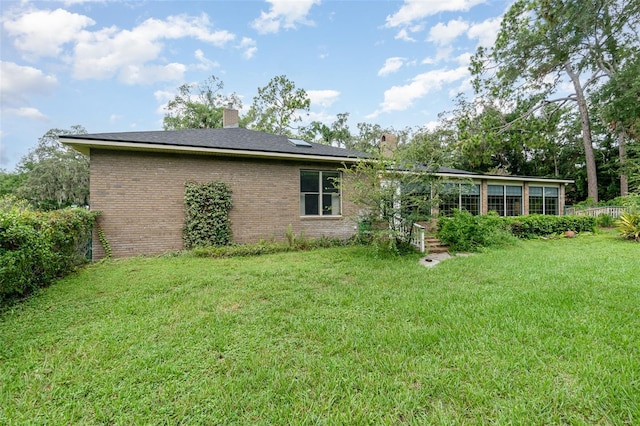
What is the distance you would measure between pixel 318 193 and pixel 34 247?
726 centimetres

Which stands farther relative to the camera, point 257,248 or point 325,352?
point 257,248

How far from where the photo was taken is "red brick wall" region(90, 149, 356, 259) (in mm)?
7715

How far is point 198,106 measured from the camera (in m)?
25.2

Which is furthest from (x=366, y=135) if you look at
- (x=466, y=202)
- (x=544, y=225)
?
(x=544, y=225)

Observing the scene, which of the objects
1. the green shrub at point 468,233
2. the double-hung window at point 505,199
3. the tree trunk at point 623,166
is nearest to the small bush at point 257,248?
the green shrub at point 468,233

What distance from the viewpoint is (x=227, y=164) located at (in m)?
8.85

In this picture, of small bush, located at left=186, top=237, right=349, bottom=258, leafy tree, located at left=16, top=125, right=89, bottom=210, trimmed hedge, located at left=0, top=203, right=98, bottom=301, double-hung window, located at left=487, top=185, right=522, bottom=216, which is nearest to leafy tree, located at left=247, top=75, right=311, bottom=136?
leafy tree, located at left=16, top=125, right=89, bottom=210

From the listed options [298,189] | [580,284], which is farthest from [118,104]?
[580,284]

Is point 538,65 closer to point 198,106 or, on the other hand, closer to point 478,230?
point 478,230

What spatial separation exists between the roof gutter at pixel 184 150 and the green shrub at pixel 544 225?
759 cm

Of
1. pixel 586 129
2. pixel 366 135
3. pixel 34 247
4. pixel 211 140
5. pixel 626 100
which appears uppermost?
pixel 366 135

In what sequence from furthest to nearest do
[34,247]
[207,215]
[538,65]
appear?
[538,65]
[207,215]
[34,247]

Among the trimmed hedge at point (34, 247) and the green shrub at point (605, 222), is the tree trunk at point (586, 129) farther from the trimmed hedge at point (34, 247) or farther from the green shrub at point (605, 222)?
the trimmed hedge at point (34, 247)

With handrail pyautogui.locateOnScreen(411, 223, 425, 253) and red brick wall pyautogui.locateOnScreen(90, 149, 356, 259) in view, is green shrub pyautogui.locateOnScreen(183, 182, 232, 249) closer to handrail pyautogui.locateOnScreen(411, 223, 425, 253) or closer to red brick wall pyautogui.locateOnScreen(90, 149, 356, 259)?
red brick wall pyautogui.locateOnScreen(90, 149, 356, 259)
